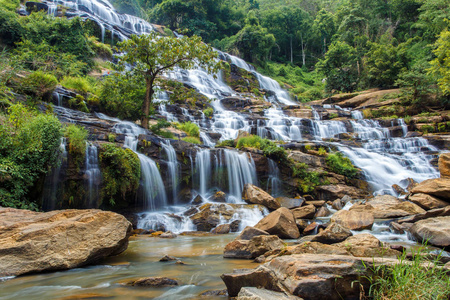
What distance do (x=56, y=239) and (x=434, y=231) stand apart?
7701 millimetres

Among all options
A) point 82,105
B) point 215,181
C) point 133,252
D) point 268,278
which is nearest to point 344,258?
point 268,278

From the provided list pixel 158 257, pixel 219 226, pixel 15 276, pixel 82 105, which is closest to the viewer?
pixel 15 276

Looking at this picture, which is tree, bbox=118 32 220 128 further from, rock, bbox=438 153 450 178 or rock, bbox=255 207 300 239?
rock, bbox=438 153 450 178

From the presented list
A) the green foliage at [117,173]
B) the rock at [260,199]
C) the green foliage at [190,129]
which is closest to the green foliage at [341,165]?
the rock at [260,199]

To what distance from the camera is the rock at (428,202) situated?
30.1 ft

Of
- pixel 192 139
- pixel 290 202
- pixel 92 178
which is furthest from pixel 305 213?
pixel 192 139

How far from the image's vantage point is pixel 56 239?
4.94 metres

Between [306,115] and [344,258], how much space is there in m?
24.5

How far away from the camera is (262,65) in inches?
1871

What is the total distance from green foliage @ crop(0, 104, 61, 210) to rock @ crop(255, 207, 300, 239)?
6.90 metres

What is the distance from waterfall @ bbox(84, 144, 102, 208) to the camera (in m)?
9.68

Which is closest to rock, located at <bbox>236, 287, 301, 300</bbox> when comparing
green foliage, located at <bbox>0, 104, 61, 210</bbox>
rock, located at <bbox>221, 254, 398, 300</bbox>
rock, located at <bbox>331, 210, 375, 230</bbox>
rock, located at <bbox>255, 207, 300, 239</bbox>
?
rock, located at <bbox>221, 254, 398, 300</bbox>

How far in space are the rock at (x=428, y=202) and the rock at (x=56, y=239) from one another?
963 cm

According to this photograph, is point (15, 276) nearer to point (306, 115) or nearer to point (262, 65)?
point (306, 115)
